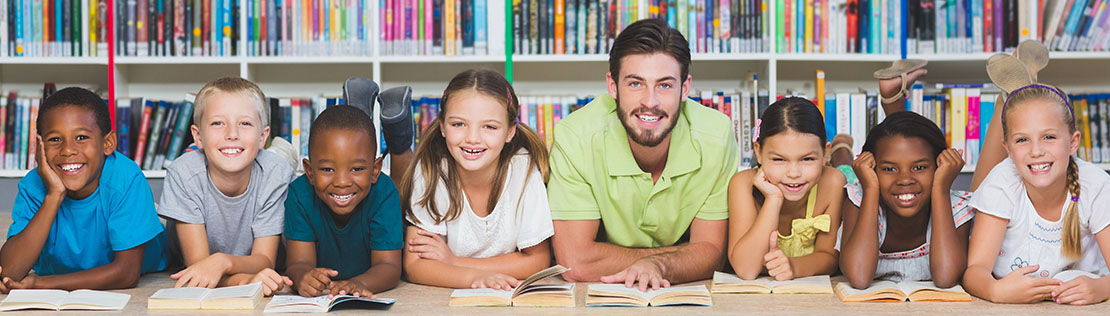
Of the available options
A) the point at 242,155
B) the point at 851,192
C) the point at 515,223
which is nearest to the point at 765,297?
the point at 851,192

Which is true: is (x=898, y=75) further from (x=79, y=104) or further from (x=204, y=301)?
(x=79, y=104)

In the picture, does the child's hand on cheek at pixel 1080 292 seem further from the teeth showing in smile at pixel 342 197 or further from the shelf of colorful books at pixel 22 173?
the shelf of colorful books at pixel 22 173

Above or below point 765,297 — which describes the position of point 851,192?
above

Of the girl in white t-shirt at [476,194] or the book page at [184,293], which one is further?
the girl in white t-shirt at [476,194]

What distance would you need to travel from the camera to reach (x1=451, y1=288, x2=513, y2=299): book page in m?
1.67

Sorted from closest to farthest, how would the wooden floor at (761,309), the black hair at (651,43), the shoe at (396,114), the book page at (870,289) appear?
1. the wooden floor at (761,309)
2. the book page at (870,289)
3. the black hair at (651,43)
4. the shoe at (396,114)

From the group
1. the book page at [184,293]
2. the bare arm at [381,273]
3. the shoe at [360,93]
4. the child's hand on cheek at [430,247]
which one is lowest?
the book page at [184,293]

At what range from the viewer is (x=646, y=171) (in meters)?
2.04

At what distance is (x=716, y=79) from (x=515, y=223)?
165 centimetres

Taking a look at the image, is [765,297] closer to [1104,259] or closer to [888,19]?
[1104,259]

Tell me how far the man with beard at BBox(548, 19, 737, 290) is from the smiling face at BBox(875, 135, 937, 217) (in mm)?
333

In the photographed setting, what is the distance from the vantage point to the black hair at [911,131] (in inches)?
71.9

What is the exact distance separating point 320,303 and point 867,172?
41.9 inches

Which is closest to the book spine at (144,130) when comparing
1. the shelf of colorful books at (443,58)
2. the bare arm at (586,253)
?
the shelf of colorful books at (443,58)
